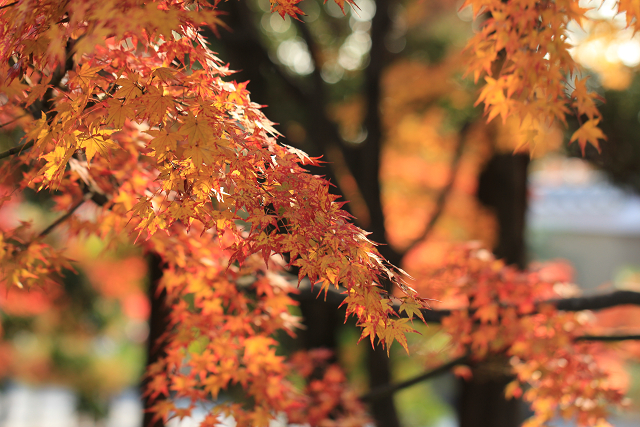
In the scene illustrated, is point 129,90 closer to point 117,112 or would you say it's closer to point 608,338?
point 117,112

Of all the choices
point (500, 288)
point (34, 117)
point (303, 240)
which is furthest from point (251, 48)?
point (303, 240)

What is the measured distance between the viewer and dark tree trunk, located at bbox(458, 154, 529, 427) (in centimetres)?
620

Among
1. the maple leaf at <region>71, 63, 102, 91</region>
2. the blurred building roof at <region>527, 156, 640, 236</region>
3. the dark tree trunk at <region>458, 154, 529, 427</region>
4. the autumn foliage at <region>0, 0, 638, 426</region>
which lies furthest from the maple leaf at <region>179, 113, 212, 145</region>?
the blurred building roof at <region>527, 156, 640, 236</region>

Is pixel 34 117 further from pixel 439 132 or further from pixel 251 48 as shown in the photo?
pixel 439 132

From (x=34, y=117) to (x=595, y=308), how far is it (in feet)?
11.0

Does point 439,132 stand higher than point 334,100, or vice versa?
point 334,100

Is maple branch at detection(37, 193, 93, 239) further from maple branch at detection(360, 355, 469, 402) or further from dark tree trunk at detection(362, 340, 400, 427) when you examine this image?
dark tree trunk at detection(362, 340, 400, 427)

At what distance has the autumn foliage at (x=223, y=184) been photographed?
5.53 ft

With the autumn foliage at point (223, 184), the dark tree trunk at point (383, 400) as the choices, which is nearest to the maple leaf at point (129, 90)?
the autumn foliage at point (223, 184)

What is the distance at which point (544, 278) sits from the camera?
349cm

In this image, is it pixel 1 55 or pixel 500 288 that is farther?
pixel 500 288

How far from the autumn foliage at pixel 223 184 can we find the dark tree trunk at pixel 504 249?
2.99m

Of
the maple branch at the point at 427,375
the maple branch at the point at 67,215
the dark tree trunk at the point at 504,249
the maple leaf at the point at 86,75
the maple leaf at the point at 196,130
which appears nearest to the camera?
the maple leaf at the point at 196,130

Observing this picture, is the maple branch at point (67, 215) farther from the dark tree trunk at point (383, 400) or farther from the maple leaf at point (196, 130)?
the dark tree trunk at point (383, 400)
